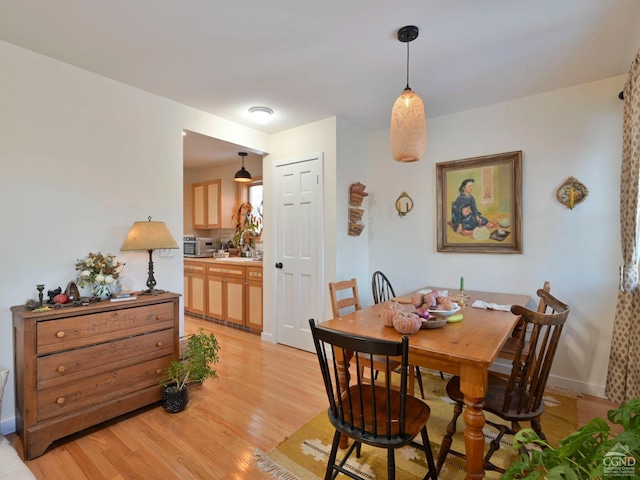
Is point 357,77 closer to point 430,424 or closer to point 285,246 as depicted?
point 285,246

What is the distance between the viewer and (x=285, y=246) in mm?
3781

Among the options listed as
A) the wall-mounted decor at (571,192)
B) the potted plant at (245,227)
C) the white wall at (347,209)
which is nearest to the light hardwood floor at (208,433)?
the white wall at (347,209)

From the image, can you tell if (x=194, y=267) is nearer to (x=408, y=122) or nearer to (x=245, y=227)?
(x=245, y=227)

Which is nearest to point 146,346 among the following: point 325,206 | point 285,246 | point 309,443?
point 309,443

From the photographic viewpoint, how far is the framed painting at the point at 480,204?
116 inches

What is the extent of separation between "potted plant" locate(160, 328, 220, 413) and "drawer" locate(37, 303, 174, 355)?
0.89 ft

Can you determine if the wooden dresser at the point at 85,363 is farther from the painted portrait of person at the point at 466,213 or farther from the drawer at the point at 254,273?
the painted portrait of person at the point at 466,213

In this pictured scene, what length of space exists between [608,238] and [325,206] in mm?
2416

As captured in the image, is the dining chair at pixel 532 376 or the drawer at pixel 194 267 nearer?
the dining chair at pixel 532 376

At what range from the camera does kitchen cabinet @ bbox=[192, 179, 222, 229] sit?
17.6ft

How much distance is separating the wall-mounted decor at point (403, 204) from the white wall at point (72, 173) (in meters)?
2.26

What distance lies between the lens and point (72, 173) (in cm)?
235

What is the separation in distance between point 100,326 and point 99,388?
0.41 m

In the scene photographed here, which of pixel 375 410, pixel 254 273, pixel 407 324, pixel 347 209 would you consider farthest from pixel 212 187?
pixel 375 410
